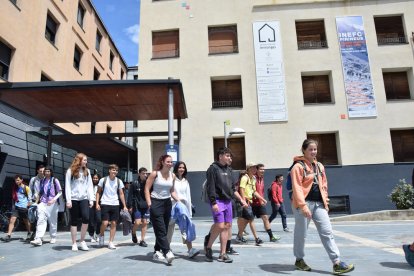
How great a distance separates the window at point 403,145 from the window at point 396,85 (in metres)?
1.94

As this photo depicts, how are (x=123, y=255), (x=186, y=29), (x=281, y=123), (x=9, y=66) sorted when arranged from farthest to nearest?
(x=186, y=29), (x=281, y=123), (x=9, y=66), (x=123, y=255)

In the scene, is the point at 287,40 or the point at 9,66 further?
the point at 287,40

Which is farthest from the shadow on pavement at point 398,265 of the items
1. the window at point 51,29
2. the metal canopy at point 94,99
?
the window at point 51,29

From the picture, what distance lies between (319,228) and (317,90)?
1486cm

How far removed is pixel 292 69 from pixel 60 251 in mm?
14808

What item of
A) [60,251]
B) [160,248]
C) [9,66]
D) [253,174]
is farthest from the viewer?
[9,66]

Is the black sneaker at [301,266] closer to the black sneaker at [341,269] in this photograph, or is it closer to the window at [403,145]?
the black sneaker at [341,269]

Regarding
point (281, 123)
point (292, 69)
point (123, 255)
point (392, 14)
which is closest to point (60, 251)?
point (123, 255)

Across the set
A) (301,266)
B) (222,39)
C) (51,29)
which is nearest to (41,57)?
(51,29)

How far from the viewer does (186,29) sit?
19047 mm

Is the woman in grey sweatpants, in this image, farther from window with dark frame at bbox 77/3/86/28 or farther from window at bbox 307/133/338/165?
window with dark frame at bbox 77/3/86/28

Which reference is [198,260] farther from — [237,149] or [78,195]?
[237,149]

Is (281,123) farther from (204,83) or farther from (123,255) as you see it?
(123,255)

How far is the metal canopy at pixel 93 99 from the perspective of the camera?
1014 centimetres
